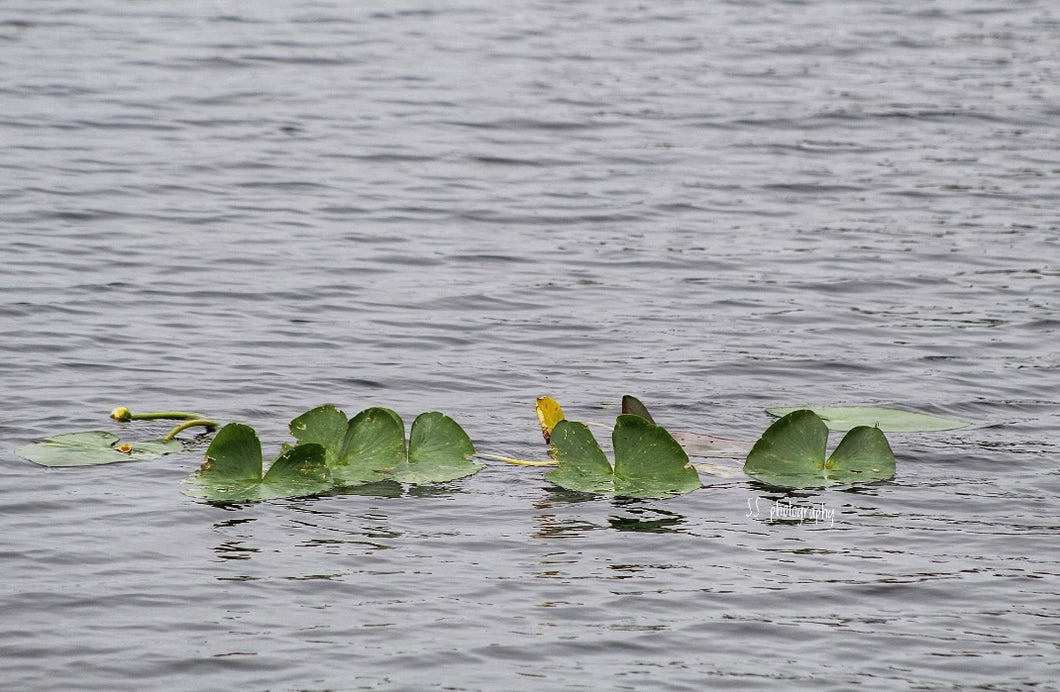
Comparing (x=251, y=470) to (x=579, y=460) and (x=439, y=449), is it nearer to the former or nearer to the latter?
(x=439, y=449)

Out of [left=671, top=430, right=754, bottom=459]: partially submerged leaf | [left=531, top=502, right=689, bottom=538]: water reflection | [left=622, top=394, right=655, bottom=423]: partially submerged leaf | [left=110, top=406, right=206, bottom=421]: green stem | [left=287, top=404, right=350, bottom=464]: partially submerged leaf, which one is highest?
[left=622, top=394, right=655, bottom=423]: partially submerged leaf

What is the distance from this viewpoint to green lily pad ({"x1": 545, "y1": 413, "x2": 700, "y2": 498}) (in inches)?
269

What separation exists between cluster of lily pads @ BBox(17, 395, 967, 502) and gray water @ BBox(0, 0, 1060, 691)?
116 mm

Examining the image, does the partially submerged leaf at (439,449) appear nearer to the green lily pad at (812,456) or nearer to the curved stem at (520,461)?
the curved stem at (520,461)

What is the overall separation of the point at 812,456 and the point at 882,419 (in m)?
1.01

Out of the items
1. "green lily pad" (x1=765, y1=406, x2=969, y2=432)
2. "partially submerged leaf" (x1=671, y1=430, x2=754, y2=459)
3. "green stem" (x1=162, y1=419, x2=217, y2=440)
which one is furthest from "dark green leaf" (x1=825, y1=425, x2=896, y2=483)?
"green stem" (x1=162, y1=419, x2=217, y2=440)

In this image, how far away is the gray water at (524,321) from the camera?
18.1 feet

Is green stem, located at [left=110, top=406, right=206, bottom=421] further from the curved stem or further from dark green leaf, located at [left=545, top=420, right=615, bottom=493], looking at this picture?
dark green leaf, located at [left=545, top=420, right=615, bottom=493]

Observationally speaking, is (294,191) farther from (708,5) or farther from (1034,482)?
(708,5)

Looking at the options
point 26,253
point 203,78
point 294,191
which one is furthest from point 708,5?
point 26,253

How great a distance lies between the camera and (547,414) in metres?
7.23

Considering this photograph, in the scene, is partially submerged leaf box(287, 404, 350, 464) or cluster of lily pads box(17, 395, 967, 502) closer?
cluster of lily pads box(17, 395, 967, 502)

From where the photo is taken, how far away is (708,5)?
21.8m

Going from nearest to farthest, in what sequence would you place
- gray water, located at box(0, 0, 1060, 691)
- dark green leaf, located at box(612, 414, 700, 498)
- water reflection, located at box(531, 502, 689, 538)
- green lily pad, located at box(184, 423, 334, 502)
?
gray water, located at box(0, 0, 1060, 691) < water reflection, located at box(531, 502, 689, 538) < green lily pad, located at box(184, 423, 334, 502) < dark green leaf, located at box(612, 414, 700, 498)
